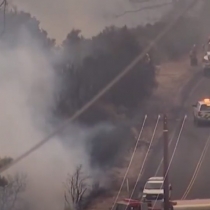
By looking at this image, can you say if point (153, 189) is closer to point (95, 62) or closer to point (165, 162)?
point (165, 162)

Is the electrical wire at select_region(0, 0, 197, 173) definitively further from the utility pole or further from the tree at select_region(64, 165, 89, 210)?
the utility pole

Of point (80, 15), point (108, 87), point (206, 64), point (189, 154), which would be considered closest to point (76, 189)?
point (108, 87)

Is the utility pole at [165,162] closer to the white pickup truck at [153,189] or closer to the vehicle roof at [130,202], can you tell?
the white pickup truck at [153,189]

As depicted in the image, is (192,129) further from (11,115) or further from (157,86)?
(11,115)

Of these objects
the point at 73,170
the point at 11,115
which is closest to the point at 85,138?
the point at 73,170

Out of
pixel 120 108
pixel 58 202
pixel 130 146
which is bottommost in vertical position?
pixel 58 202

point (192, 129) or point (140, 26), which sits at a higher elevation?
point (140, 26)
